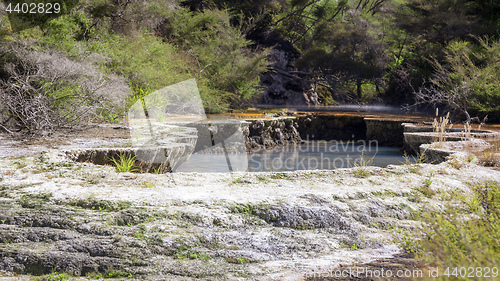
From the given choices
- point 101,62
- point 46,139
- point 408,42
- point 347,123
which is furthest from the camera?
point 408,42

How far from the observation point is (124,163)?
→ 5199 mm

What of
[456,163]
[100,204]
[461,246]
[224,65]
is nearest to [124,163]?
[100,204]

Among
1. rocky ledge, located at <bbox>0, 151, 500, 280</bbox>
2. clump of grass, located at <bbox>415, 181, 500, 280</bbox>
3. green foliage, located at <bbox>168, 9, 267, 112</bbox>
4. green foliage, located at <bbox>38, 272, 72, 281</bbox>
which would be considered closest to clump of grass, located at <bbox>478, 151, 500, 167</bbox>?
rocky ledge, located at <bbox>0, 151, 500, 280</bbox>

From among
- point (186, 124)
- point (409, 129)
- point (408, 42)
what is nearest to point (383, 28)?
point (408, 42)

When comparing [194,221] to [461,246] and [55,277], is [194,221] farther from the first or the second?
[461,246]

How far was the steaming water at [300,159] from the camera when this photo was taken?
395 inches

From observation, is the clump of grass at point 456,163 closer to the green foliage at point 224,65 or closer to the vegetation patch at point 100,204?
the vegetation patch at point 100,204

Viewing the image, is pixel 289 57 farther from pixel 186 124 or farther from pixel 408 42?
pixel 186 124

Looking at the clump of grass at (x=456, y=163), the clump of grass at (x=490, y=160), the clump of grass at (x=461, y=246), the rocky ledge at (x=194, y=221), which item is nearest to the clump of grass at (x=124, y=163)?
the rocky ledge at (x=194, y=221)

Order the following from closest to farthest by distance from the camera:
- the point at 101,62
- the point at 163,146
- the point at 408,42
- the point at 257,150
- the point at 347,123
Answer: the point at 163,146 → the point at 101,62 → the point at 257,150 → the point at 347,123 → the point at 408,42

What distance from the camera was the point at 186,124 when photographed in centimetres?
1012

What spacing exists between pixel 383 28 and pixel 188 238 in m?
23.2

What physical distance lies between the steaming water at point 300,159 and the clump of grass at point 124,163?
3.12 metres

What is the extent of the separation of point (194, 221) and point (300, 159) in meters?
8.17
